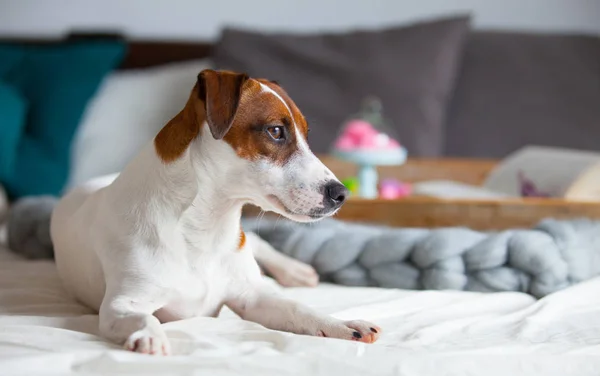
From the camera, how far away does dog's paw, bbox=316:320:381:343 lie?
1.15 m

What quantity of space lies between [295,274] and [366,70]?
1.55 meters

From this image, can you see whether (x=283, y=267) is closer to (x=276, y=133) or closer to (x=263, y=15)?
(x=276, y=133)

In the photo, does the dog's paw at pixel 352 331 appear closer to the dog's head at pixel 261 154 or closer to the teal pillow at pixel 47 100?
the dog's head at pixel 261 154

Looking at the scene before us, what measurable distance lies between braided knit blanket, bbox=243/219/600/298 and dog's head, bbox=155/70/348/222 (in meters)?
0.36

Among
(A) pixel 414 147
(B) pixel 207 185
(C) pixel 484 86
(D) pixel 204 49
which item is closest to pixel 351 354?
(B) pixel 207 185

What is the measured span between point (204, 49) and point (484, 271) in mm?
2074

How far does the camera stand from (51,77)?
2.97m

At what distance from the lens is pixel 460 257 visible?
5.02 feet

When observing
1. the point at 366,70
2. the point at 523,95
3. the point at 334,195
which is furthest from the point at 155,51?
the point at 334,195

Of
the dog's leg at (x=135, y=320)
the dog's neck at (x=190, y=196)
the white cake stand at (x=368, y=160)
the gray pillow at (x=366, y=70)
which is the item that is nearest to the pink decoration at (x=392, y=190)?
the white cake stand at (x=368, y=160)

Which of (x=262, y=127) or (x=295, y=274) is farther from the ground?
(x=262, y=127)

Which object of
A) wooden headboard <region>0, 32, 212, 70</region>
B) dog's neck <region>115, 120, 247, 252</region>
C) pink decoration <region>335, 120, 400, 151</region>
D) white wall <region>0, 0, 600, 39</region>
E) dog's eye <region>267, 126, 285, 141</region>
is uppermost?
white wall <region>0, 0, 600, 39</region>

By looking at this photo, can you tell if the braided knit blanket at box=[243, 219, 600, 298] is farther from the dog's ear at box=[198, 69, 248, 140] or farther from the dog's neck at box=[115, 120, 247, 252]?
the dog's ear at box=[198, 69, 248, 140]

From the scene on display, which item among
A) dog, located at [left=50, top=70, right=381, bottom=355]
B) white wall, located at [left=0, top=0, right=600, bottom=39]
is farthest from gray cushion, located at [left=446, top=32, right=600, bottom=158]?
dog, located at [left=50, top=70, right=381, bottom=355]
